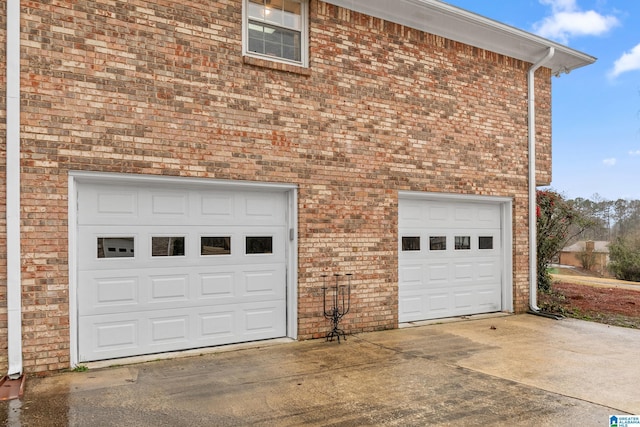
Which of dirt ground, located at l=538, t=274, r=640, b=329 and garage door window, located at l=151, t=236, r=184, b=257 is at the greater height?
garage door window, located at l=151, t=236, r=184, b=257

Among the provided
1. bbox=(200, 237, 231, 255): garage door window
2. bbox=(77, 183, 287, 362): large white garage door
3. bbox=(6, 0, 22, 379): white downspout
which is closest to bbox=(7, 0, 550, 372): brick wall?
bbox=(6, 0, 22, 379): white downspout

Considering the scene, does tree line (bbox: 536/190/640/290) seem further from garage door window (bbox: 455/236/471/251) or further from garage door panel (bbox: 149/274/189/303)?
garage door panel (bbox: 149/274/189/303)

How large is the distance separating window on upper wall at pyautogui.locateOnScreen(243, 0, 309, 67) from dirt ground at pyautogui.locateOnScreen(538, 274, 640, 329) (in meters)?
7.03

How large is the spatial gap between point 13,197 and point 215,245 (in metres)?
2.40

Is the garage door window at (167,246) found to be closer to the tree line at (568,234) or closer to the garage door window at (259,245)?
the garage door window at (259,245)

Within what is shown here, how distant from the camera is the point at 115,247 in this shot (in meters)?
5.63

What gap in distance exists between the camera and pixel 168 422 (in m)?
3.85

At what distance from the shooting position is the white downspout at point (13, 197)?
191 inches

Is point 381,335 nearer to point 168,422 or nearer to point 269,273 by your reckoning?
point 269,273

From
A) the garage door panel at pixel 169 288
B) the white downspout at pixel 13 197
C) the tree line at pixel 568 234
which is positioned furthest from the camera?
the tree line at pixel 568 234

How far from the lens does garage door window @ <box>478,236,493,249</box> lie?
8.76 meters

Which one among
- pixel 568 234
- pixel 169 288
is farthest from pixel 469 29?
pixel 568 234

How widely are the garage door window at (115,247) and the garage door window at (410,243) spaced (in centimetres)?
439

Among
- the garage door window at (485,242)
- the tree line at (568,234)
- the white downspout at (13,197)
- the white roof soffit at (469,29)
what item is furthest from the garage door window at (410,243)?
the white downspout at (13,197)
